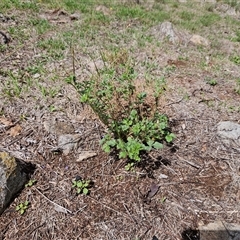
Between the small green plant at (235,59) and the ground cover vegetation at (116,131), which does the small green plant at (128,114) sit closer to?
the ground cover vegetation at (116,131)

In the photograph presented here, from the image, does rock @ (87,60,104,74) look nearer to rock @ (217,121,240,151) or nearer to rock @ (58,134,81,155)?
rock @ (58,134,81,155)

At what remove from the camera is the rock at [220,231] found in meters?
1.92

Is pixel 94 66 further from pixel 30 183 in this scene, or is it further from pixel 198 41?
pixel 198 41

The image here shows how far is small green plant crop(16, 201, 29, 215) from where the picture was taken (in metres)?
2.04

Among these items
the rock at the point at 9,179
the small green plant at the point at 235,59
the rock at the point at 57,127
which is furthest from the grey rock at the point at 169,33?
the rock at the point at 9,179

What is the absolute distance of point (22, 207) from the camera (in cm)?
206

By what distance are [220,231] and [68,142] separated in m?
1.52

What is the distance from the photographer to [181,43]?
195 inches

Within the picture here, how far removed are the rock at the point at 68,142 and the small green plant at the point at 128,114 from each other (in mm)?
292

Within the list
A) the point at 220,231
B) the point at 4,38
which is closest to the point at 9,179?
the point at 220,231

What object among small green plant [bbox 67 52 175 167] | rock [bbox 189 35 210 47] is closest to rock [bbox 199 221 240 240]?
small green plant [bbox 67 52 175 167]

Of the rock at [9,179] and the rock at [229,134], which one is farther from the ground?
the rock at [9,179]

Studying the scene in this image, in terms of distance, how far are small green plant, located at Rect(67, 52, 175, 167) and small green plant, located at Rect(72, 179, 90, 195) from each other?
13.6 inches

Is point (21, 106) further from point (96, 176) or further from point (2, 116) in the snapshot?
point (96, 176)
